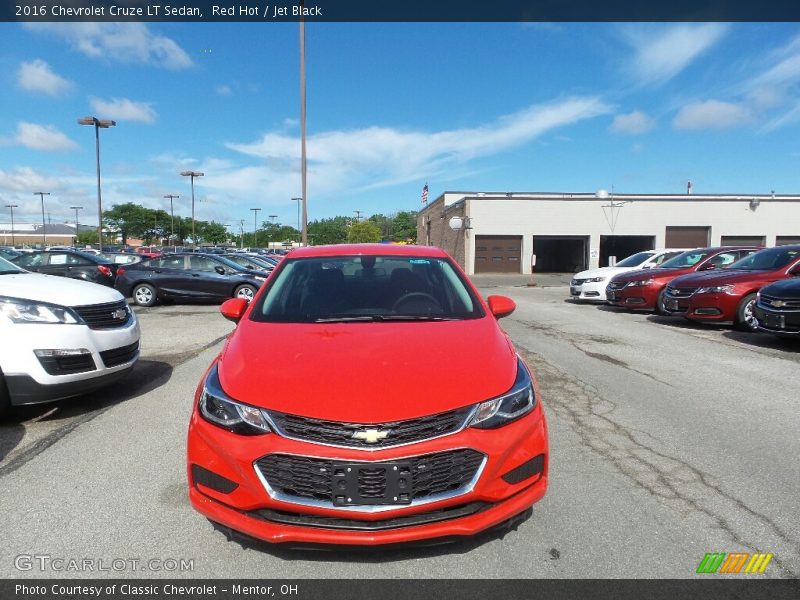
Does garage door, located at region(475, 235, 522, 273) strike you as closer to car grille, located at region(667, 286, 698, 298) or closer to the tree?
car grille, located at region(667, 286, 698, 298)

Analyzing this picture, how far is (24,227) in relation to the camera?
534 ft

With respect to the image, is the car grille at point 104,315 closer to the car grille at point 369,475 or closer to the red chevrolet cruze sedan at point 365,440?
the red chevrolet cruze sedan at point 365,440

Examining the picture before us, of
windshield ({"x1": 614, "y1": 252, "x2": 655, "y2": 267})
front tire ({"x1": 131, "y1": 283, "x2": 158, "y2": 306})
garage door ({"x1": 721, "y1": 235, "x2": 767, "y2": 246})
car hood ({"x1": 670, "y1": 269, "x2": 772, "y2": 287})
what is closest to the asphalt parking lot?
car hood ({"x1": 670, "y1": 269, "x2": 772, "y2": 287})

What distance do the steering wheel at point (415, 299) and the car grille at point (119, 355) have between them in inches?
112

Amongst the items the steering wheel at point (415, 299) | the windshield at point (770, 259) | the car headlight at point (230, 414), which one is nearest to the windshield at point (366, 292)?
the steering wheel at point (415, 299)

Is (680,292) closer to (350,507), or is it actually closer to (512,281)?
(350,507)

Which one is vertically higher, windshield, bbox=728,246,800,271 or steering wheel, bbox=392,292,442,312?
windshield, bbox=728,246,800,271

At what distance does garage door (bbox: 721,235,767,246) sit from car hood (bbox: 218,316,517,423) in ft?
124

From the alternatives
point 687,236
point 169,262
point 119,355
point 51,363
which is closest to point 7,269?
point 119,355

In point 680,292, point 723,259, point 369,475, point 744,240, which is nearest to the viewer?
point 369,475

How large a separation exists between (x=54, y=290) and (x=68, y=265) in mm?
Answer: 12204

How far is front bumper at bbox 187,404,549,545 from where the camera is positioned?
7.02ft

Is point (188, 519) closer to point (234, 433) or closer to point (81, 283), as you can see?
point (234, 433)

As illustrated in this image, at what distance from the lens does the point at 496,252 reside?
33.9 meters
